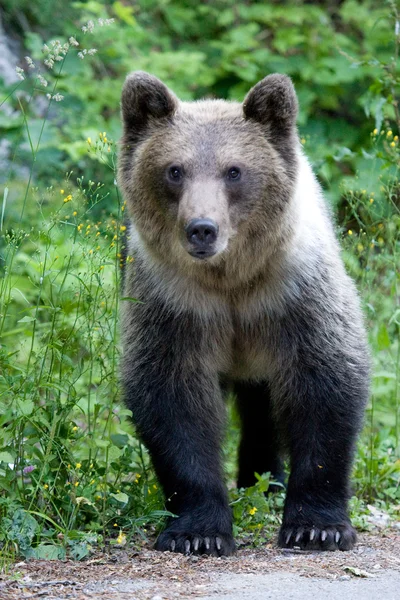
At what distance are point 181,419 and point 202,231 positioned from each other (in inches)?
44.1

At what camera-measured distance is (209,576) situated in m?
4.65

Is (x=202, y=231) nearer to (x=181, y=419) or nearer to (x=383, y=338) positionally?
(x=181, y=419)

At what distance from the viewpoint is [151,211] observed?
5480 mm

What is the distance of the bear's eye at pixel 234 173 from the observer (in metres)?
5.27

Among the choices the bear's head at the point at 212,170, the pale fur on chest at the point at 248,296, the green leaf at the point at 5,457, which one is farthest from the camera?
the pale fur on chest at the point at 248,296

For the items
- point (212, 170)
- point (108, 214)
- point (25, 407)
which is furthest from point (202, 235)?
point (108, 214)

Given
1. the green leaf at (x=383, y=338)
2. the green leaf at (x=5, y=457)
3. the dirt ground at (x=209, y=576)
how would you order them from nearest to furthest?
1. the dirt ground at (x=209, y=576)
2. the green leaf at (x=5, y=457)
3. the green leaf at (x=383, y=338)

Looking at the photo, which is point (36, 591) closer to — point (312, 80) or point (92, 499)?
point (92, 499)

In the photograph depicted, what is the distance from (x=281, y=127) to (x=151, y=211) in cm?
87

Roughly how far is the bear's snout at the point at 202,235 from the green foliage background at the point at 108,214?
0.48 metres

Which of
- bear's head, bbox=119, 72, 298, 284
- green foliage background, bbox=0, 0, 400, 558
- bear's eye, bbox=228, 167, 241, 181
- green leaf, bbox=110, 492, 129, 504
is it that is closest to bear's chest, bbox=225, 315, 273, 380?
bear's head, bbox=119, 72, 298, 284

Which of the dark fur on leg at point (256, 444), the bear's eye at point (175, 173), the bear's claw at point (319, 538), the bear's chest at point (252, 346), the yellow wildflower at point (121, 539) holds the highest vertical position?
the bear's eye at point (175, 173)

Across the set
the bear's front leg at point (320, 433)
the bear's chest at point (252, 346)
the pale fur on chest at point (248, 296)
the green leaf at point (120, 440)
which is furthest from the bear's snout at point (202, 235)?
the green leaf at point (120, 440)

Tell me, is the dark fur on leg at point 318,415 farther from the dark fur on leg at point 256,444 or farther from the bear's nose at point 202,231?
the dark fur on leg at point 256,444
